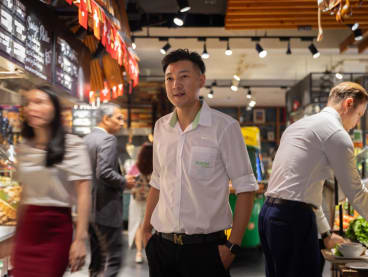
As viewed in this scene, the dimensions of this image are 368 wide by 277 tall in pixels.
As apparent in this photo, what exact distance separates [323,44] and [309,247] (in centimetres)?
841

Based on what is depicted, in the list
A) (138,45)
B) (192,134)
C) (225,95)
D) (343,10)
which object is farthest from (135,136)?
(192,134)

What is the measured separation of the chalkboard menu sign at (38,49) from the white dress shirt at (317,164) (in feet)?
8.80

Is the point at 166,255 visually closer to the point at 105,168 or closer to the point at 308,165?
the point at 308,165

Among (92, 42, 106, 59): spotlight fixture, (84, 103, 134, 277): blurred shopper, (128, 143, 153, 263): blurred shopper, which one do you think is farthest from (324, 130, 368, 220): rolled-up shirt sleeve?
(92, 42, 106, 59): spotlight fixture

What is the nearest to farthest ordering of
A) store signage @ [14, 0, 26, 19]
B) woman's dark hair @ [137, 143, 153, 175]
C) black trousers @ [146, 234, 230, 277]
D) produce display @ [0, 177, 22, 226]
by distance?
1. black trousers @ [146, 234, 230, 277]
2. produce display @ [0, 177, 22, 226]
3. store signage @ [14, 0, 26, 19]
4. woman's dark hair @ [137, 143, 153, 175]

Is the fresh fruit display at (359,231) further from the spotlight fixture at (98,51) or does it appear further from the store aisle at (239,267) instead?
the spotlight fixture at (98,51)

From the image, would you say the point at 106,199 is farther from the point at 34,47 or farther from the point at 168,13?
the point at 168,13

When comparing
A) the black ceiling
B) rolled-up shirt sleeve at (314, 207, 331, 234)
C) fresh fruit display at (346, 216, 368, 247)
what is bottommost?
fresh fruit display at (346, 216, 368, 247)

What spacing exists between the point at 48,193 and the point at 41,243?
0.83ft

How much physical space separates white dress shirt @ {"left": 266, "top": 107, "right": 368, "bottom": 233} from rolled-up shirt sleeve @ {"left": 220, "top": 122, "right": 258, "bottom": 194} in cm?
56

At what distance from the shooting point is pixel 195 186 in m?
2.37

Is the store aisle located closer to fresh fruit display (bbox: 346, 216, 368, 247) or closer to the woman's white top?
fresh fruit display (bbox: 346, 216, 368, 247)

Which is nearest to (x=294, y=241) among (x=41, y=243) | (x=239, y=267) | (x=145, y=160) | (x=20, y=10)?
(x=41, y=243)

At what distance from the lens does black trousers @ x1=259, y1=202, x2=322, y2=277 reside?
2846 mm
